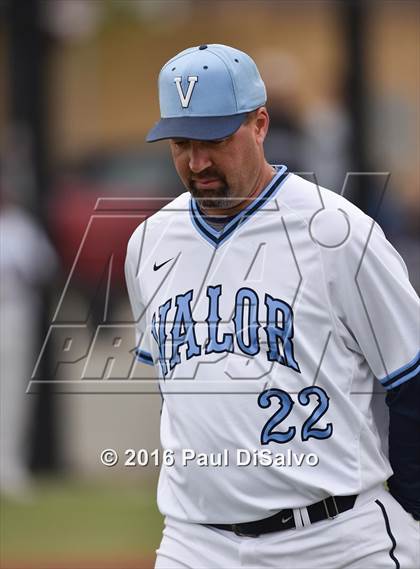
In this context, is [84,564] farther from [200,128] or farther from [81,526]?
[200,128]

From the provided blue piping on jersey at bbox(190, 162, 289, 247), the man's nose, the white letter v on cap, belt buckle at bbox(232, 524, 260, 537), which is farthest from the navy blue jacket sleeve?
the white letter v on cap

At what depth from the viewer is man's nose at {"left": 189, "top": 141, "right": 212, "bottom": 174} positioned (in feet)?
11.3

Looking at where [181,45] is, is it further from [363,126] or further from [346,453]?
[346,453]

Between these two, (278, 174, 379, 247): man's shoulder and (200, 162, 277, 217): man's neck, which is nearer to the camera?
(278, 174, 379, 247): man's shoulder

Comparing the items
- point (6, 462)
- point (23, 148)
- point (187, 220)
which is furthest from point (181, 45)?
point (187, 220)

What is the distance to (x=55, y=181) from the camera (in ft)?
30.4

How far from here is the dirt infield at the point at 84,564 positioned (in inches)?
259

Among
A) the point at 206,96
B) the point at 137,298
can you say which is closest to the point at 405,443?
the point at 137,298

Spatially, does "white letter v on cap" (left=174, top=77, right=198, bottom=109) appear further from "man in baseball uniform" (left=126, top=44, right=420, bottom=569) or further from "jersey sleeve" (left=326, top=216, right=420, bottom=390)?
"jersey sleeve" (left=326, top=216, right=420, bottom=390)

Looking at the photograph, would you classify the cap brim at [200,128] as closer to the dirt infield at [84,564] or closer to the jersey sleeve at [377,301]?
the jersey sleeve at [377,301]

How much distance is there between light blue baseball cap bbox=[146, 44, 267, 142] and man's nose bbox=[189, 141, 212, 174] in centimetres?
6

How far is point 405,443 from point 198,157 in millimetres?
1002

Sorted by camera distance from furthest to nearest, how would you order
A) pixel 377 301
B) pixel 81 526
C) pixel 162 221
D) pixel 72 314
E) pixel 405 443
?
pixel 72 314
pixel 81 526
pixel 162 221
pixel 405 443
pixel 377 301

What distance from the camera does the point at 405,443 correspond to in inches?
139
